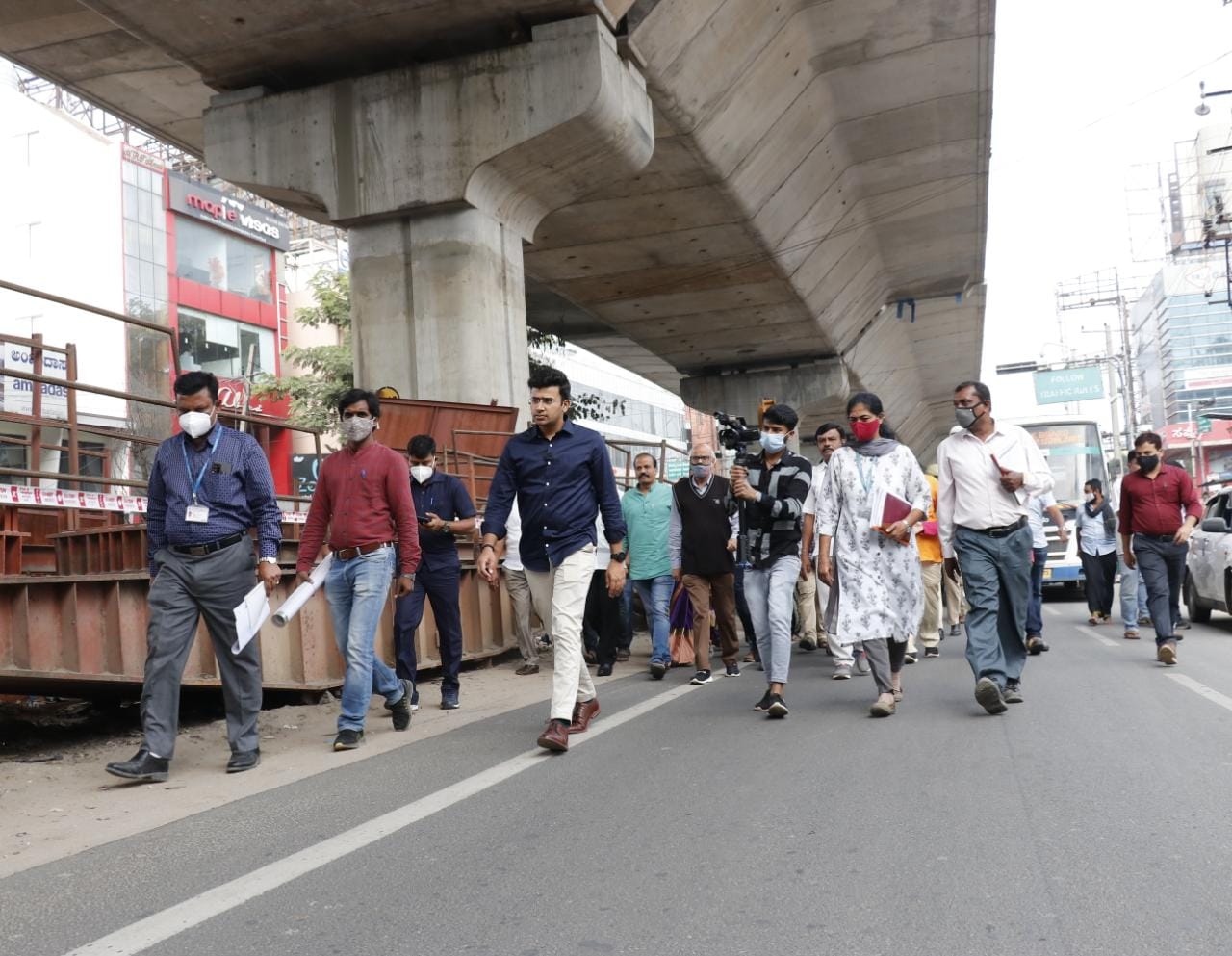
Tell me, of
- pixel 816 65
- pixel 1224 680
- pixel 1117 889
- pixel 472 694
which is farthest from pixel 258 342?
pixel 1117 889

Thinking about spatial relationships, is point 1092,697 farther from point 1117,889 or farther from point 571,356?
point 571,356

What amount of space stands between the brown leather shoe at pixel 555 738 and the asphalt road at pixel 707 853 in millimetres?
71

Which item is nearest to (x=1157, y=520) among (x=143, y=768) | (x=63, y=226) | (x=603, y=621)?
(x=603, y=621)

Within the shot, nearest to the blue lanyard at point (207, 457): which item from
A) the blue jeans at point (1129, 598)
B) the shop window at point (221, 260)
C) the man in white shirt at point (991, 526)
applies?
the man in white shirt at point (991, 526)

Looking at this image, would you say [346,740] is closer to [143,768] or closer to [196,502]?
[143,768]

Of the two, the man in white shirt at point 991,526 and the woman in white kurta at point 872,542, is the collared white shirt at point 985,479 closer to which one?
the man in white shirt at point 991,526

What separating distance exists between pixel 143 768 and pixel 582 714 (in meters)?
2.36

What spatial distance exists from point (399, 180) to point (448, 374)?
219 centimetres

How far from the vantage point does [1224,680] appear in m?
8.62

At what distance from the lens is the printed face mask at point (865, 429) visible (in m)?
7.50

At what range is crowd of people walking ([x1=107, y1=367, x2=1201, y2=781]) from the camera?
6.13 m

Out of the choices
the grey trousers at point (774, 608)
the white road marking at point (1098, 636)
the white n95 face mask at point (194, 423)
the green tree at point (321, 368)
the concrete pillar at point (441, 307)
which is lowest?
the white road marking at point (1098, 636)

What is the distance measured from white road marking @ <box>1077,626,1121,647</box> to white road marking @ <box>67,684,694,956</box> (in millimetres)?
7830

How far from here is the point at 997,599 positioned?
7234 millimetres
